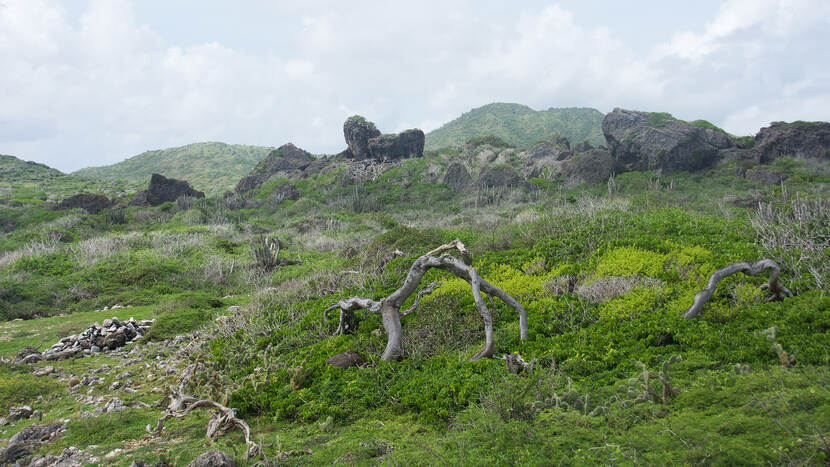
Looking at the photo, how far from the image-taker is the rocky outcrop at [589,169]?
32938mm

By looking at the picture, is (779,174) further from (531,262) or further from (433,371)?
(433,371)

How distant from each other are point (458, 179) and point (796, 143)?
2604 centimetres

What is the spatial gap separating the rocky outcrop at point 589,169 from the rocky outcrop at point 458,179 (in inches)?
339

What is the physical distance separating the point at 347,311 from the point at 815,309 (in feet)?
17.4

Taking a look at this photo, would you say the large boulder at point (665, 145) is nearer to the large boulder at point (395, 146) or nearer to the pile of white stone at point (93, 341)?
the large boulder at point (395, 146)

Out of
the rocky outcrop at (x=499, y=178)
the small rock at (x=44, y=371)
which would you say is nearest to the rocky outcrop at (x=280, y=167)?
the rocky outcrop at (x=499, y=178)

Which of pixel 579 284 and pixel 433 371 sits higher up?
pixel 579 284

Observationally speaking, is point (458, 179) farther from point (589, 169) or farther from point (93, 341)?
point (93, 341)

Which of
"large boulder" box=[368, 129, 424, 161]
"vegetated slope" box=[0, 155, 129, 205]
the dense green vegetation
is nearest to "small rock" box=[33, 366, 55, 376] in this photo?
the dense green vegetation

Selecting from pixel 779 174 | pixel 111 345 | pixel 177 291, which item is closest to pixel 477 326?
pixel 111 345

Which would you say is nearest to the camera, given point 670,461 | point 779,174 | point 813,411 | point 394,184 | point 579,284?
point 670,461

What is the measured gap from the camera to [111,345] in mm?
7367

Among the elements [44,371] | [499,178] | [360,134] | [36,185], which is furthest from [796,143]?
[36,185]

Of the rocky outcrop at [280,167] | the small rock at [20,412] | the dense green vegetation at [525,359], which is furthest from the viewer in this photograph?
the rocky outcrop at [280,167]
